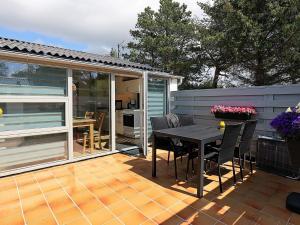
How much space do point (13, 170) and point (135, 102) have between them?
4314mm

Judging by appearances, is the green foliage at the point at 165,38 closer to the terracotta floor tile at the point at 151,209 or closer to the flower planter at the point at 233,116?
the flower planter at the point at 233,116

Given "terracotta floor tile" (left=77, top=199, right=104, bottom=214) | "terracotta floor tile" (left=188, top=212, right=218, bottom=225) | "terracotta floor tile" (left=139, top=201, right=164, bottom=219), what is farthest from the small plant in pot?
"terracotta floor tile" (left=77, top=199, right=104, bottom=214)

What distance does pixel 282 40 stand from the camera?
29.1ft

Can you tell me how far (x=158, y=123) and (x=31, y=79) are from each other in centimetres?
242

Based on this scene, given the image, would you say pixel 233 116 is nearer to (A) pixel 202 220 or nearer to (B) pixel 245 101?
(B) pixel 245 101

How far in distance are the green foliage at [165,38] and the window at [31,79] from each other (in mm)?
8746

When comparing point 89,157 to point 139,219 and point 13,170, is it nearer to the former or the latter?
point 13,170

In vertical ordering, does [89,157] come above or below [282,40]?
below

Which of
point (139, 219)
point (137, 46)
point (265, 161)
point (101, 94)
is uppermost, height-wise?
point (137, 46)

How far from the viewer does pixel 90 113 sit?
457 centimetres

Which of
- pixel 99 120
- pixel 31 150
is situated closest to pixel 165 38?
pixel 99 120

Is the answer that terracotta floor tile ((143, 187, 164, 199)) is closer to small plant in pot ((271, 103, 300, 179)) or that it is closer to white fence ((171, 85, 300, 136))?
small plant in pot ((271, 103, 300, 179))

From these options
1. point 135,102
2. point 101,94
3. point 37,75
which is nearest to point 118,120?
point 135,102

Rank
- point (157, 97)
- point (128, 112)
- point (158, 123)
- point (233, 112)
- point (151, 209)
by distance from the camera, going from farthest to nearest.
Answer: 1. point (128, 112)
2. point (157, 97)
3. point (233, 112)
4. point (158, 123)
5. point (151, 209)
